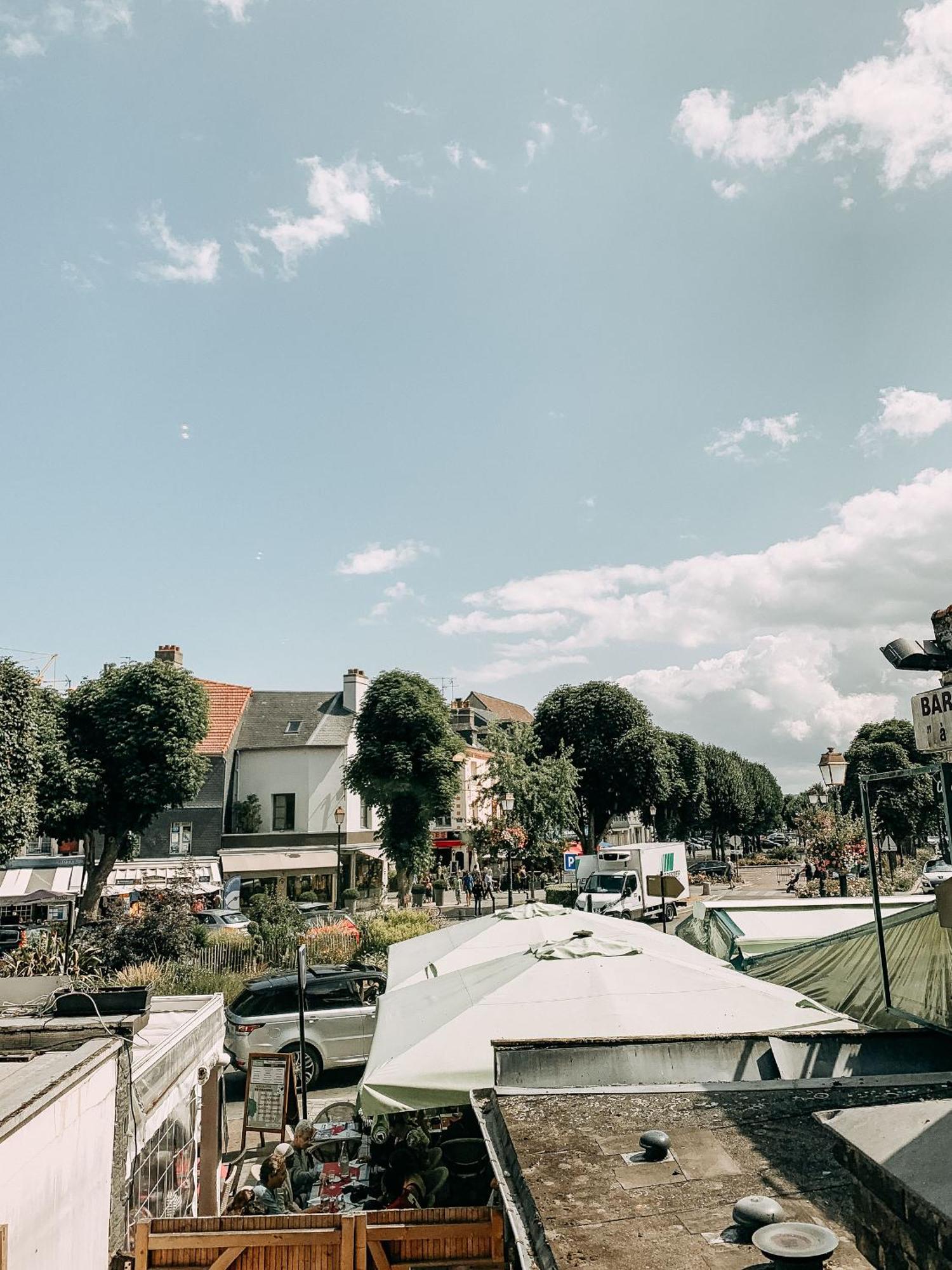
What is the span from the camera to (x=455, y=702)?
2852 inches

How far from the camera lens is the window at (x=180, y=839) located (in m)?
40.9

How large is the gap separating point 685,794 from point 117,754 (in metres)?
44.6

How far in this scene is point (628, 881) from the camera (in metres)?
31.3

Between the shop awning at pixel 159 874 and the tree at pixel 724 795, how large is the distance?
47011 mm

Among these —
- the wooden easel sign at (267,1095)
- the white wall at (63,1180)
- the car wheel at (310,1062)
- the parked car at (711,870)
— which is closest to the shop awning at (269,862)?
the parked car at (711,870)

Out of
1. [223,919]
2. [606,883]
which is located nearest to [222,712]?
[223,919]

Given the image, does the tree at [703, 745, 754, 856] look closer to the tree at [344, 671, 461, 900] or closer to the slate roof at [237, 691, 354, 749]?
the slate roof at [237, 691, 354, 749]

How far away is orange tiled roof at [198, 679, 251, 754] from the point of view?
4297 centimetres

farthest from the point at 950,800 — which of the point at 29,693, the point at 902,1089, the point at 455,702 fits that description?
the point at 455,702

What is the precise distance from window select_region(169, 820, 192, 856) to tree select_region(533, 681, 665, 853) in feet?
65.7

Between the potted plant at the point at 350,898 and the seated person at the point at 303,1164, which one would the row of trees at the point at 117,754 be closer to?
the potted plant at the point at 350,898

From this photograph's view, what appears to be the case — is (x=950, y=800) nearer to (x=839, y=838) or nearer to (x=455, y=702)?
(x=839, y=838)

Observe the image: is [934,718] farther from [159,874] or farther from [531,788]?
[159,874]

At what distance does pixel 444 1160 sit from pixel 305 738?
38527 mm
